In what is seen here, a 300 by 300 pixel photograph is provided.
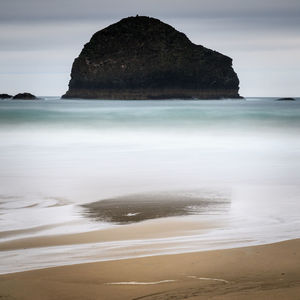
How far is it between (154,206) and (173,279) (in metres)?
3.44

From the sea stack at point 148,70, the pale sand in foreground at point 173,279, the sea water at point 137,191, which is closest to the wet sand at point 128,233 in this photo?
the sea water at point 137,191

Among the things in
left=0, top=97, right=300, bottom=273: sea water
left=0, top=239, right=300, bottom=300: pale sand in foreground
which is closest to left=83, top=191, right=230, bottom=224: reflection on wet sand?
left=0, top=97, right=300, bottom=273: sea water

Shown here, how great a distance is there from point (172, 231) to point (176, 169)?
21.8ft

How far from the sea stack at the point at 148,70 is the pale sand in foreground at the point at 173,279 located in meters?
141

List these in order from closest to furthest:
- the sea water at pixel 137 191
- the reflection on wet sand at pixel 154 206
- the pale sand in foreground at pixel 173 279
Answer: the pale sand in foreground at pixel 173 279 → the sea water at pixel 137 191 → the reflection on wet sand at pixel 154 206

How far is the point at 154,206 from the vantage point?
319 inches

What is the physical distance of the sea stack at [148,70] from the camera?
148m

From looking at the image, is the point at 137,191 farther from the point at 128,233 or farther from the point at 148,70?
the point at 148,70

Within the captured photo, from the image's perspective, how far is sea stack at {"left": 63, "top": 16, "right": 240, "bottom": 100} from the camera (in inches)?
5807

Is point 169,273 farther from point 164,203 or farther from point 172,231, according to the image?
point 164,203

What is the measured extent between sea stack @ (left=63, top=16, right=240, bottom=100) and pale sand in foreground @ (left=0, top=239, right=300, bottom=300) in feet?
461

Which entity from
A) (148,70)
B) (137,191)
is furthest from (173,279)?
(148,70)

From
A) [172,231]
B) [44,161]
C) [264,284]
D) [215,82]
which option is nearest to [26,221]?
[172,231]

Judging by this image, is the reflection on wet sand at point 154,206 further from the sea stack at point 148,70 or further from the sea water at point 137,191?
the sea stack at point 148,70
